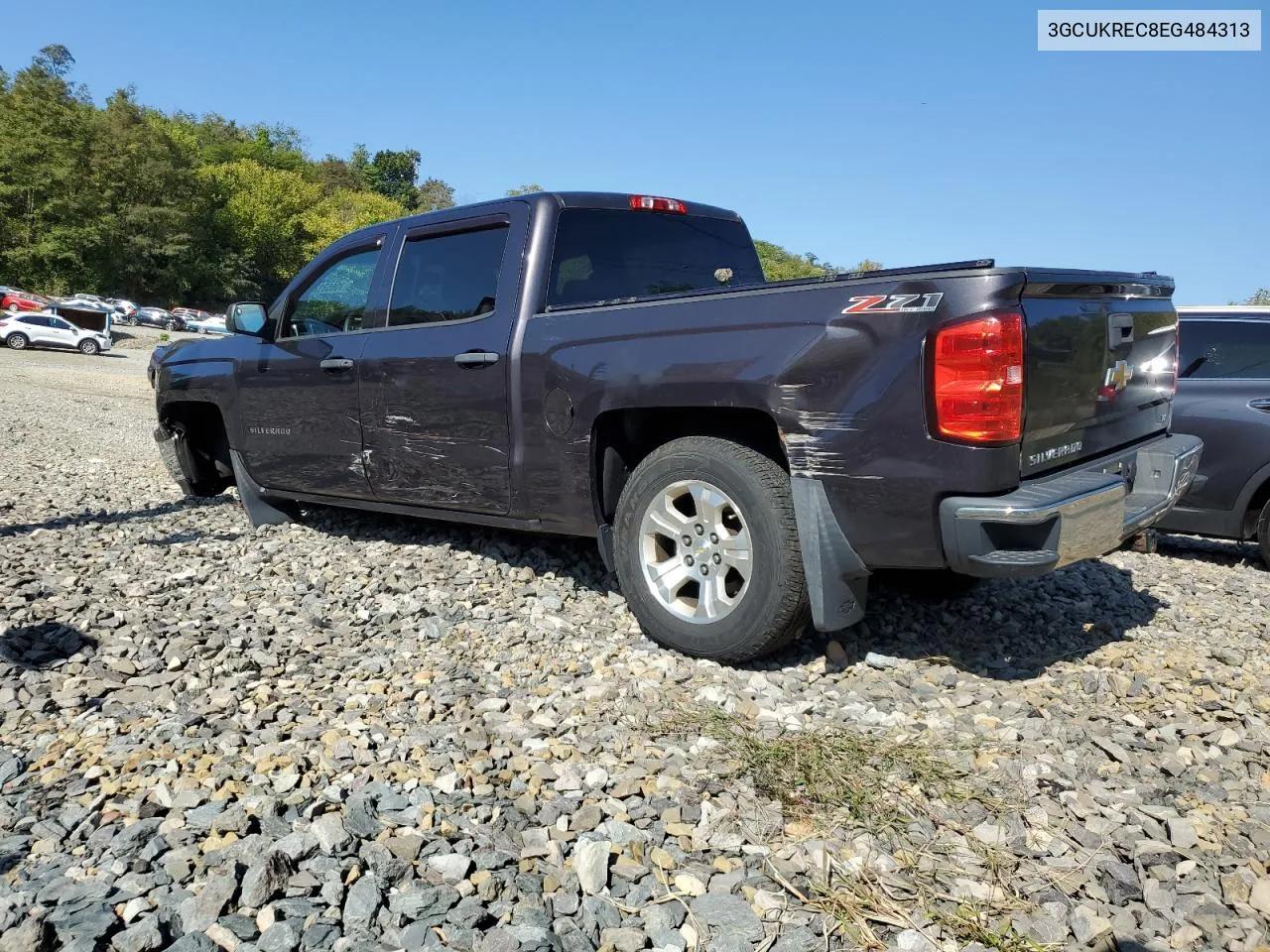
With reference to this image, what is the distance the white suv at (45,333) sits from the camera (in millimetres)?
33250

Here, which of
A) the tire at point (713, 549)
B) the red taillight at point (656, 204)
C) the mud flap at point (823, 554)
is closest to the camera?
the mud flap at point (823, 554)

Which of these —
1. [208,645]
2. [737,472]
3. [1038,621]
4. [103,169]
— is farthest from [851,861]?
[103,169]

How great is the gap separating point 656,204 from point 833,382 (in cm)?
209

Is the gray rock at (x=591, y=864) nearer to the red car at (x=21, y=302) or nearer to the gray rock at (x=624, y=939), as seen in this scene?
the gray rock at (x=624, y=939)

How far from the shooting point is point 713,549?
147 inches

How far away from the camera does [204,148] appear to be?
105250mm

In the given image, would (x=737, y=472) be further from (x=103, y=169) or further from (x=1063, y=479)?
(x=103, y=169)

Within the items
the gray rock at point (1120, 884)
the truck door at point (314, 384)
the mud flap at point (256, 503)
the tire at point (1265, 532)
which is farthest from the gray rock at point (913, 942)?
the tire at point (1265, 532)

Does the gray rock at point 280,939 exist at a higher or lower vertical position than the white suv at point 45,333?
lower

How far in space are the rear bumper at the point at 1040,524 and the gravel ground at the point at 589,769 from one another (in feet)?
1.93

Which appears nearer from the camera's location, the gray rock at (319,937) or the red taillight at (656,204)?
the gray rock at (319,937)

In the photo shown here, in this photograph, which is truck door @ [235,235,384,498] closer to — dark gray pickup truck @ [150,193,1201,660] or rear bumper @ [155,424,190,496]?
dark gray pickup truck @ [150,193,1201,660]

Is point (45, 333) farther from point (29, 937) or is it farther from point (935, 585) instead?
point (29, 937)

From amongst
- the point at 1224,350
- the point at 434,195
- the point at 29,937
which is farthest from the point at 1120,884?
the point at 434,195
